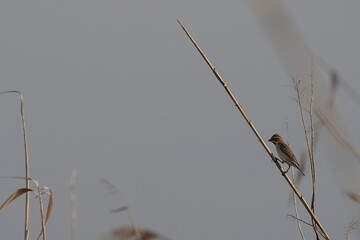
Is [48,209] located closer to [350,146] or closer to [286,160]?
[350,146]

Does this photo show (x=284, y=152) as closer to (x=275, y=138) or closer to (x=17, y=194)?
(x=275, y=138)

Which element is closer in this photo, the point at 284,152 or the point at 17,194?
the point at 17,194

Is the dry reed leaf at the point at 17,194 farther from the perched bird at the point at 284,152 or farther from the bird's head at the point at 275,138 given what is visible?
the bird's head at the point at 275,138

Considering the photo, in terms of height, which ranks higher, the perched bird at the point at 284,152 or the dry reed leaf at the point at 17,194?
the perched bird at the point at 284,152

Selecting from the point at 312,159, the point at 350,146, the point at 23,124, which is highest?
the point at 23,124

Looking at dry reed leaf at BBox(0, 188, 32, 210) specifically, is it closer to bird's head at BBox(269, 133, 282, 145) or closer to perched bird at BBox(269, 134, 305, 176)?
perched bird at BBox(269, 134, 305, 176)

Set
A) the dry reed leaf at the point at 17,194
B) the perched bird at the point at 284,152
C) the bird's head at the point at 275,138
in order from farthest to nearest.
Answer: the bird's head at the point at 275,138 < the perched bird at the point at 284,152 < the dry reed leaf at the point at 17,194

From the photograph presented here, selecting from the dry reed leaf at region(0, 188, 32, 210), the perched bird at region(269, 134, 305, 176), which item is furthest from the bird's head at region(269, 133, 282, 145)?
the dry reed leaf at region(0, 188, 32, 210)

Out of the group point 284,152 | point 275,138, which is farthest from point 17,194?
point 275,138

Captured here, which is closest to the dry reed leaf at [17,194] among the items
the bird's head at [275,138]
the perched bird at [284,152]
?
the perched bird at [284,152]

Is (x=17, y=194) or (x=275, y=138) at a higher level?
(x=275, y=138)

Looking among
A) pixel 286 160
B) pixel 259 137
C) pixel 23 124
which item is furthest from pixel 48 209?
pixel 286 160
